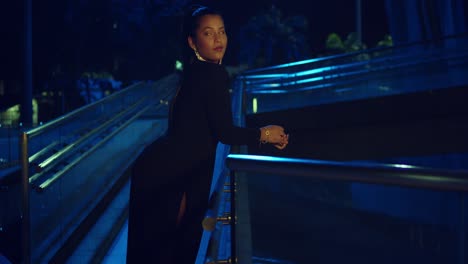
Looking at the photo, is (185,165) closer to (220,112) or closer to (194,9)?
(220,112)

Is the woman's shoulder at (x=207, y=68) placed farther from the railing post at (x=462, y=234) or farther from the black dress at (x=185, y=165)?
the railing post at (x=462, y=234)

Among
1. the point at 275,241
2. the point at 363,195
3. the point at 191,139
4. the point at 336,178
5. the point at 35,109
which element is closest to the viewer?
the point at 336,178

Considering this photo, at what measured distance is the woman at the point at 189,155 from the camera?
2.18m

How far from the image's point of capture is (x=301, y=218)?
4.12 metres

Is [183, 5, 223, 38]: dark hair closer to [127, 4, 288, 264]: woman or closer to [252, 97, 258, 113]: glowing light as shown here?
[127, 4, 288, 264]: woman

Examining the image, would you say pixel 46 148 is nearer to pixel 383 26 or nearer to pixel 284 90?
pixel 284 90

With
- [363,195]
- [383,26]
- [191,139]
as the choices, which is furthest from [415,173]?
[383,26]

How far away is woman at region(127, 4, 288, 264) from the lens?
218 cm

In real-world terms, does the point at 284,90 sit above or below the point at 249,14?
below

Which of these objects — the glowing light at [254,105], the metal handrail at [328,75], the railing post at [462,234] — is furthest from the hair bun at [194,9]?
the metal handrail at [328,75]

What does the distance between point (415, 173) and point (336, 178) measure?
259mm

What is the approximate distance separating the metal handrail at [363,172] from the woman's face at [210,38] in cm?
55

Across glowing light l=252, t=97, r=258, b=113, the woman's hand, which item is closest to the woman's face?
the woman's hand

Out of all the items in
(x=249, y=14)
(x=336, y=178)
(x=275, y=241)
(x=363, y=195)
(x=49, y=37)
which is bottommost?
(x=275, y=241)
